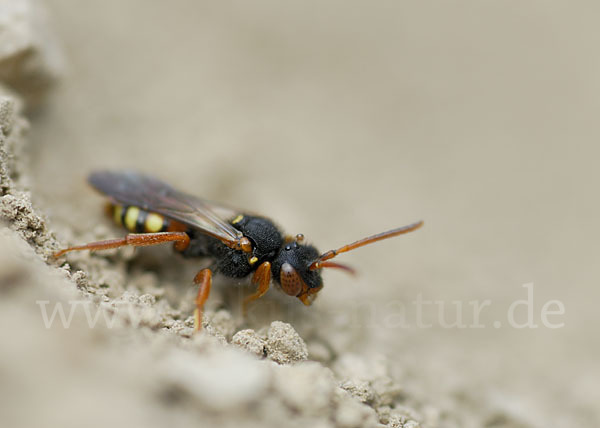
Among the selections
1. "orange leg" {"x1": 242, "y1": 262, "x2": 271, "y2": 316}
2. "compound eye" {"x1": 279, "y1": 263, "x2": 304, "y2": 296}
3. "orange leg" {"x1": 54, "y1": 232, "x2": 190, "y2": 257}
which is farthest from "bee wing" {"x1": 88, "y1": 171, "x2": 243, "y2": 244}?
"compound eye" {"x1": 279, "y1": 263, "x2": 304, "y2": 296}

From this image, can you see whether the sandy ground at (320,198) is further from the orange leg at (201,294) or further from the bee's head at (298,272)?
the bee's head at (298,272)

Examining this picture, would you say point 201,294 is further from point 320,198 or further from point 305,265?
point 320,198

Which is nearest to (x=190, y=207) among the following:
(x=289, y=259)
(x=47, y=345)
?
(x=289, y=259)

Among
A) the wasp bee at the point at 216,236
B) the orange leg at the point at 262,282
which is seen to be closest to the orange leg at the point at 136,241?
the wasp bee at the point at 216,236

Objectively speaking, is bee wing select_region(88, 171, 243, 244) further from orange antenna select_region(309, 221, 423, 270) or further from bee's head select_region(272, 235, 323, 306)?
orange antenna select_region(309, 221, 423, 270)

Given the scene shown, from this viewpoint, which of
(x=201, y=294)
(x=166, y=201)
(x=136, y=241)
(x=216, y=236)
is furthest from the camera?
(x=166, y=201)

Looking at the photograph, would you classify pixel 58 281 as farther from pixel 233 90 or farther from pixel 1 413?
pixel 233 90

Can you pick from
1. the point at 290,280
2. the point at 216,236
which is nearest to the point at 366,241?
the point at 290,280
